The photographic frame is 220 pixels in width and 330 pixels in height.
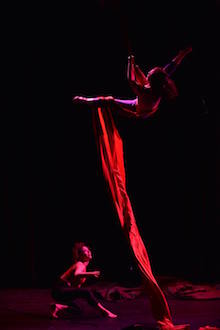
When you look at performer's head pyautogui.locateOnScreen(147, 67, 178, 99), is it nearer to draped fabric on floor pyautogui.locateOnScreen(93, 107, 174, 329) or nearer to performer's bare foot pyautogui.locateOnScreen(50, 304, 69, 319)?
draped fabric on floor pyautogui.locateOnScreen(93, 107, 174, 329)

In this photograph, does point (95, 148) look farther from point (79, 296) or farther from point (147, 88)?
point (147, 88)

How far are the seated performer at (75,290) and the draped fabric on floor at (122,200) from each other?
41.8 inches

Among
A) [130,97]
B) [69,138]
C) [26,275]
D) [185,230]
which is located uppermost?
[130,97]

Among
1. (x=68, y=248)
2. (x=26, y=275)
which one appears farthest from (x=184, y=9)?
(x=26, y=275)

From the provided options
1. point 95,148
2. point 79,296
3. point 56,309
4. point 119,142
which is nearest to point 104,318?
point 79,296

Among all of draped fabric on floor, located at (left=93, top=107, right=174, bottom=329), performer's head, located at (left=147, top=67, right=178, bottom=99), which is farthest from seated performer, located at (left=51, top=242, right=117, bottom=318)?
performer's head, located at (left=147, top=67, right=178, bottom=99)

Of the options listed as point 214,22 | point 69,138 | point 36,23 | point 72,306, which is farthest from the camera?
point 69,138

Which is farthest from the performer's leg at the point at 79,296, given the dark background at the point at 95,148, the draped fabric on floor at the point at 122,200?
the dark background at the point at 95,148

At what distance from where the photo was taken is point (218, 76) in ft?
23.6

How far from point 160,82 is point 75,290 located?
2359 mm

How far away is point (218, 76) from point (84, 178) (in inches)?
94.3

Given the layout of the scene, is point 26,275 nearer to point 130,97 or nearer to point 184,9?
point 130,97

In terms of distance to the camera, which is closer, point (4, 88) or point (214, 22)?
point (214, 22)

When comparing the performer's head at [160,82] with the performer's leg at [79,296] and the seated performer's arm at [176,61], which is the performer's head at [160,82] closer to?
the seated performer's arm at [176,61]
